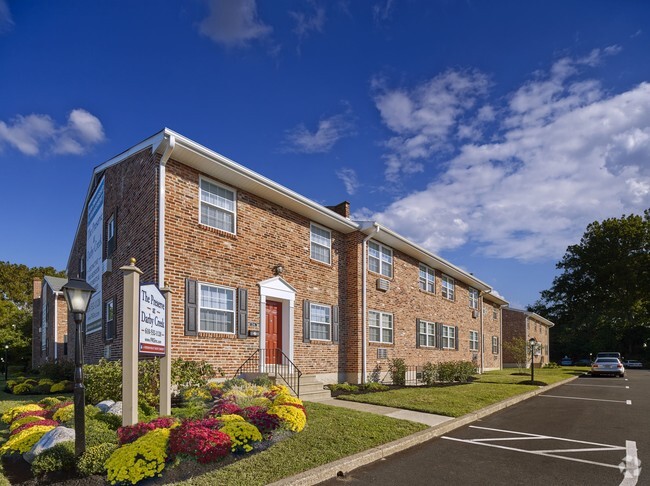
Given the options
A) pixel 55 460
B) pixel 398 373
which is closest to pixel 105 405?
pixel 55 460

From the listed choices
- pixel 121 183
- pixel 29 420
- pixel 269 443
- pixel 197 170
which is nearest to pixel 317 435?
pixel 269 443

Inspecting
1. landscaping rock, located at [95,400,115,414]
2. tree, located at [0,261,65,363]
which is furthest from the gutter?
tree, located at [0,261,65,363]

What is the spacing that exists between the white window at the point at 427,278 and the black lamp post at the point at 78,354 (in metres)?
18.5

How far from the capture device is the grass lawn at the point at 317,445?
5.67 m

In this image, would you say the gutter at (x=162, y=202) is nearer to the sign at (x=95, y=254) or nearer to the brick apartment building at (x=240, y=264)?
the brick apartment building at (x=240, y=264)

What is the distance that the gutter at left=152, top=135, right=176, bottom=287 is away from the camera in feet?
35.2

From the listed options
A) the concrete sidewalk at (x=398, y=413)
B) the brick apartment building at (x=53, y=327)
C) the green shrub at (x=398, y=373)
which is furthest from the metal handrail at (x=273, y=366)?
the brick apartment building at (x=53, y=327)

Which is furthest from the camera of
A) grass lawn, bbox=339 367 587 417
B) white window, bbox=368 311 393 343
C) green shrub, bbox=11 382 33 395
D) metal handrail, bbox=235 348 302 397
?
white window, bbox=368 311 393 343

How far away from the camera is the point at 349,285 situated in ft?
57.5

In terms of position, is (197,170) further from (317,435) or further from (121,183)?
(317,435)

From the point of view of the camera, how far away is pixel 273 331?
14.1 metres

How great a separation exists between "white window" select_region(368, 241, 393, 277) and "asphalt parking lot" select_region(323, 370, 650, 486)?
7.91 m

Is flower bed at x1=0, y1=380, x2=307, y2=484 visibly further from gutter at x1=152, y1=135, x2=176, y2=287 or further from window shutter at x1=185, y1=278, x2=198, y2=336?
gutter at x1=152, y1=135, x2=176, y2=287

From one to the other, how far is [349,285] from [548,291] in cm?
5995
